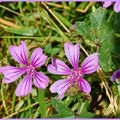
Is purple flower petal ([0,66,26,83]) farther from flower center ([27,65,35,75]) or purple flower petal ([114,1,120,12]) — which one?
purple flower petal ([114,1,120,12])

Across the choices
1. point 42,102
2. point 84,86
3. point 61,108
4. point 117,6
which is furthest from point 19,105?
point 117,6

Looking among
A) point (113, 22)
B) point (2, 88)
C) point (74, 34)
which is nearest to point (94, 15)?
point (113, 22)

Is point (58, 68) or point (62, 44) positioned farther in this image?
point (62, 44)

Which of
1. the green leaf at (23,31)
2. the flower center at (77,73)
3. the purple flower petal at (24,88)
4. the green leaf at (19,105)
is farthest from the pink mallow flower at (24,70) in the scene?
the green leaf at (23,31)

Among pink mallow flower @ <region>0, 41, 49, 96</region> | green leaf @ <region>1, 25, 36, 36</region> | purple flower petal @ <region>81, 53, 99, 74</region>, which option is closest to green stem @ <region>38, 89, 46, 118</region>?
pink mallow flower @ <region>0, 41, 49, 96</region>

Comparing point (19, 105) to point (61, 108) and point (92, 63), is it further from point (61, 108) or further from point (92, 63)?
point (92, 63)

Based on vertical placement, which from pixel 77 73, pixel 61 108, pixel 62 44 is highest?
pixel 62 44

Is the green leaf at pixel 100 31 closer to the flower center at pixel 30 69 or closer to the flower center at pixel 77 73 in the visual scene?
the flower center at pixel 77 73
